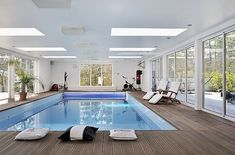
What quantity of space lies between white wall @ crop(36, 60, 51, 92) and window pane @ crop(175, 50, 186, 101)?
8.26 metres

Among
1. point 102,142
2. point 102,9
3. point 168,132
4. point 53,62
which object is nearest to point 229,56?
point 168,132

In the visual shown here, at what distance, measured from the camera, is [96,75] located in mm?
16266

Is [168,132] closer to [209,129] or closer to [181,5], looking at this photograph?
[209,129]

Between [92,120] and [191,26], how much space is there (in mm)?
3866

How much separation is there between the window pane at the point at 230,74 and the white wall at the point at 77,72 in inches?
433

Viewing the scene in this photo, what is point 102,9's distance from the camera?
3.95m

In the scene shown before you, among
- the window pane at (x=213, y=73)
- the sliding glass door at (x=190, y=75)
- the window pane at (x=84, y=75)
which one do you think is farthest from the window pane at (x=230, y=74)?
the window pane at (x=84, y=75)

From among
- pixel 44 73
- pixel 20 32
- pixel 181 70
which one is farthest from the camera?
pixel 44 73

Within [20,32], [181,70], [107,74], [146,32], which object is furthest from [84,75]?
[146,32]

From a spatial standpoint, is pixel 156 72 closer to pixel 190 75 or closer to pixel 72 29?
pixel 190 75

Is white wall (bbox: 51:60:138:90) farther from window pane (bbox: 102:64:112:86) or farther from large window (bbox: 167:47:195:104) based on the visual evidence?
large window (bbox: 167:47:195:104)

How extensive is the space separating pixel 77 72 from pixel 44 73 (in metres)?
2.54

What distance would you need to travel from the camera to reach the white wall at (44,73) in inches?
525

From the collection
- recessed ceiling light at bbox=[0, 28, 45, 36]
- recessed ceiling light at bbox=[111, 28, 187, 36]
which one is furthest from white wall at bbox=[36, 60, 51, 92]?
recessed ceiling light at bbox=[111, 28, 187, 36]
